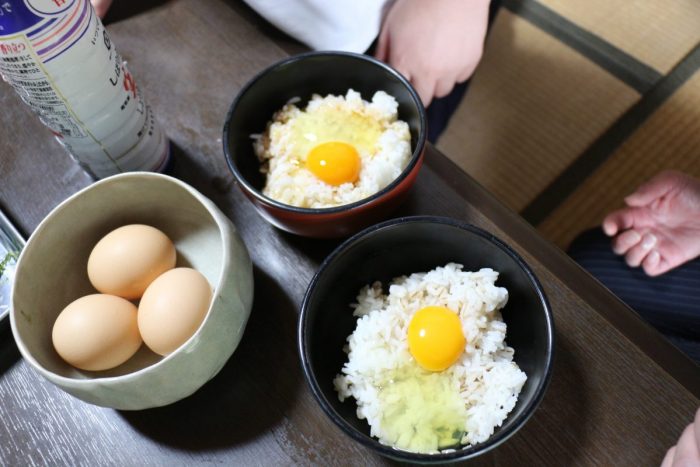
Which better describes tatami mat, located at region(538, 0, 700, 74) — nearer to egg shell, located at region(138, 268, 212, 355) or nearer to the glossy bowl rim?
the glossy bowl rim

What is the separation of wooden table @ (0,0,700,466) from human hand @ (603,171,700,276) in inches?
15.6

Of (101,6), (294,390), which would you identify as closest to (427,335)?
(294,390)

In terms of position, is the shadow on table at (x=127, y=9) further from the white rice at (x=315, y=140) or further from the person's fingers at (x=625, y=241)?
the person's fingers at (x=625, y=241)

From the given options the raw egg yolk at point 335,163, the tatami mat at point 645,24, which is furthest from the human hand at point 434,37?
the tatami mat at point 645,24

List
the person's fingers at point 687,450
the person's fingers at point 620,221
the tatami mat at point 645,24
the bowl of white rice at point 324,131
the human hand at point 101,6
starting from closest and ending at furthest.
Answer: the person's fingers at point 687,450
the bowl of white rice at point 324,131
the human hand at point 101,6
the person's fingers at point 620,221
the tatami mat at point 645,24

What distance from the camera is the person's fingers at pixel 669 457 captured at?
1.95 feet

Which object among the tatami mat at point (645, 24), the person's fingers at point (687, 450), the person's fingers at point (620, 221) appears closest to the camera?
the person's fingers at point (687, 450)

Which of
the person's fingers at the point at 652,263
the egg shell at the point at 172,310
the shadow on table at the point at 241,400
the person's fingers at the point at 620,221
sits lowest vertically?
the shadow on table at the point at 241,400

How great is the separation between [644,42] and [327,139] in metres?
1.33

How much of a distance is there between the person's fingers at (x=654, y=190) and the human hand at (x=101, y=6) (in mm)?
1039

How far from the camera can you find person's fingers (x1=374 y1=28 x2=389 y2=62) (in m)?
1.05

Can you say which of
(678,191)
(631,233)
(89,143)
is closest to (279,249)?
(89,143)

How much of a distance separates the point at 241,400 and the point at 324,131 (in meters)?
0.39

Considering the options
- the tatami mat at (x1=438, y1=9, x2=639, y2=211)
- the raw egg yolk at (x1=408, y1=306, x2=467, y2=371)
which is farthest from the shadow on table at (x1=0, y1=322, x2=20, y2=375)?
the tatami mat at (x1=438, y1=9, x2=639, y2=211)
